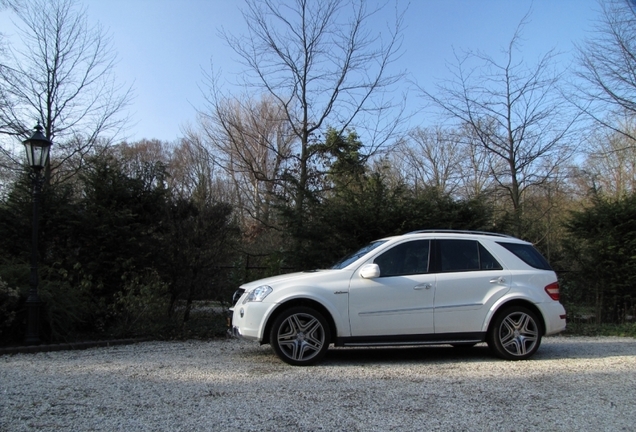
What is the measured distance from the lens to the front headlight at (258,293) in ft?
20.7

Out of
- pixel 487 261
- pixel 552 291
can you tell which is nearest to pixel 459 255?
pixel 487 261

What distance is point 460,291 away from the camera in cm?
653

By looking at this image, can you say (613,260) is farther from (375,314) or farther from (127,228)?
(127,228)

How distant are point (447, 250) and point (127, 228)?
6.03m

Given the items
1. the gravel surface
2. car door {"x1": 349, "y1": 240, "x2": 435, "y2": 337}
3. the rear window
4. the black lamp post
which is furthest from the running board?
the black lamp post

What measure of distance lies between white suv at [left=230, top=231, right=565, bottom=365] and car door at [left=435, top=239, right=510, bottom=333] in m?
0.01

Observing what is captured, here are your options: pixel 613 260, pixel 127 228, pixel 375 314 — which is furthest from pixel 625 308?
pixel 127 228

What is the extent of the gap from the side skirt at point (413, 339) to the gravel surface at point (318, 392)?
286 mm

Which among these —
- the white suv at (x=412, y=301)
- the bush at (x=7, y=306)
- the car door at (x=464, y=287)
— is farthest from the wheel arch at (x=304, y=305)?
the bush at (x=7, y=306)

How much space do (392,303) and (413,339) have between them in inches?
21.9

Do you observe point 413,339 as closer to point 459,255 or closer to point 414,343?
point 414,343

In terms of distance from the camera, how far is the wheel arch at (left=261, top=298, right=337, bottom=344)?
20.5 ft

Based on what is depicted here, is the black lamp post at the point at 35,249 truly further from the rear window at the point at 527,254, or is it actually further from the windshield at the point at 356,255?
the rear window at the point at 527,254

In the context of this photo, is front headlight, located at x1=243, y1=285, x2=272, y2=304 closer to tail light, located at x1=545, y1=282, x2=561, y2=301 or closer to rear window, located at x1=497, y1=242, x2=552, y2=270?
rear window, located at x1=497, y1=242, x2=552, y2=270
